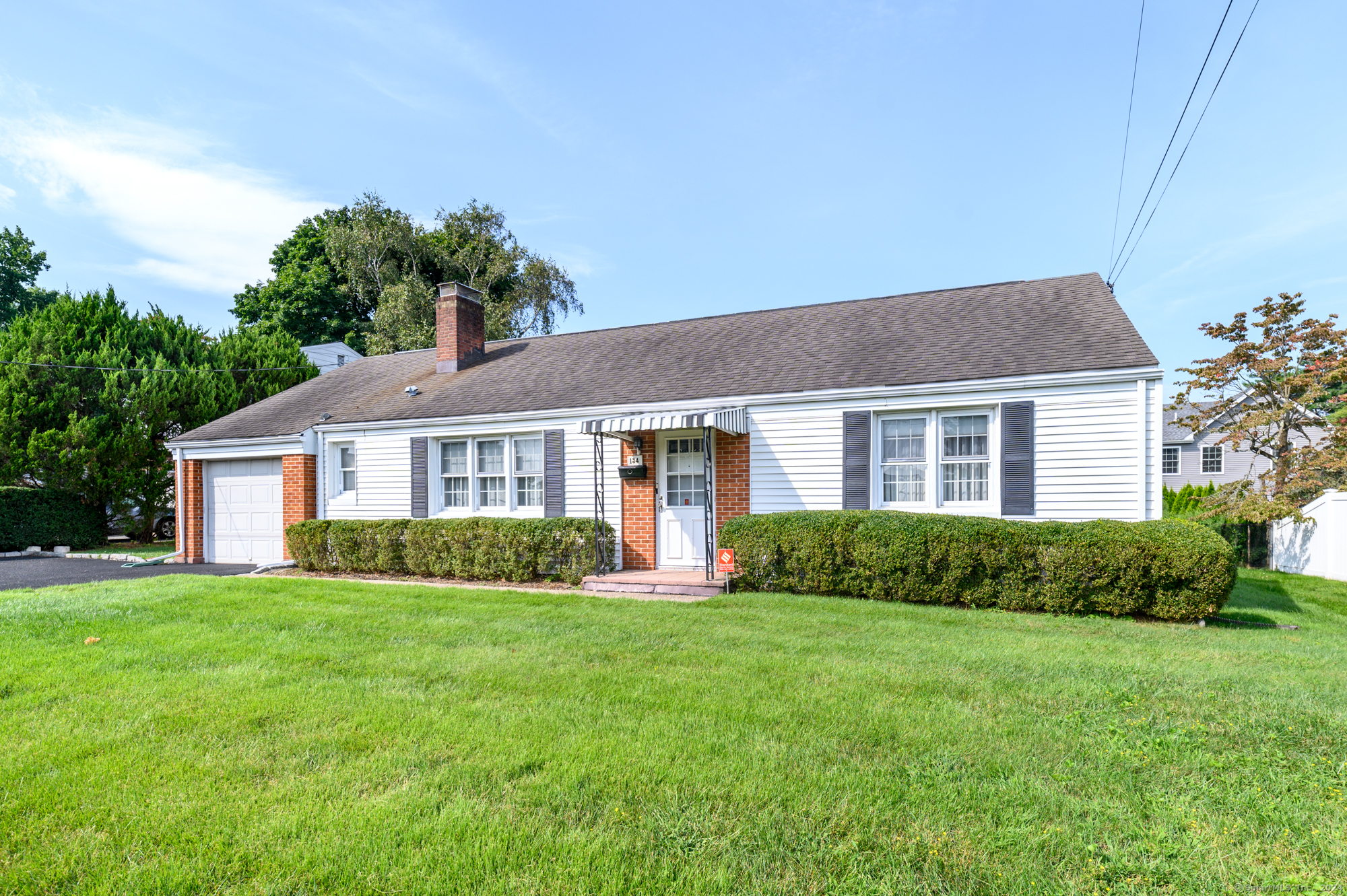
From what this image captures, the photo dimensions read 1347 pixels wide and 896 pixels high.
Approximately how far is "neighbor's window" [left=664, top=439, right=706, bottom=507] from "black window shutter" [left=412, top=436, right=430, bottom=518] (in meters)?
4.82

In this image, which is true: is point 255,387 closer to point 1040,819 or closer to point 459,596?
point 459,596

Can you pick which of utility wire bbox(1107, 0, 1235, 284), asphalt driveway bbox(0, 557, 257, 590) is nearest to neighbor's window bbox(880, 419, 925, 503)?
utility wire bbox(1107, 0, 1235, 284)

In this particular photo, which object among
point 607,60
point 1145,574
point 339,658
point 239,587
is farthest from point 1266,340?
point 239,587

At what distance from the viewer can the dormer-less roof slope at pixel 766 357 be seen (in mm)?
10297

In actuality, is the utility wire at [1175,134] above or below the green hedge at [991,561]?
above

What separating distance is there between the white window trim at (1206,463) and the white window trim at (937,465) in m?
24.8

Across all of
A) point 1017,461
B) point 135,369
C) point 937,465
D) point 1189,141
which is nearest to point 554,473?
point 937,465

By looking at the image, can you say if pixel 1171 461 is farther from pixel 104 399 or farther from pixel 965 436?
pixel 104 399

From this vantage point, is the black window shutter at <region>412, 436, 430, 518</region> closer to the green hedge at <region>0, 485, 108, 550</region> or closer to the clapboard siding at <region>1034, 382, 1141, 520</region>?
the clapboard siding at <region>1034, 382, 1141, 520</region>

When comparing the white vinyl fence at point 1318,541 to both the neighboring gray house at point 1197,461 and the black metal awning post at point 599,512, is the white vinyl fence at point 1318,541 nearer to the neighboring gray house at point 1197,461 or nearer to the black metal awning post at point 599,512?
the black metal awning post at point 599,512

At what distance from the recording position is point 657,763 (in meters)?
3.49

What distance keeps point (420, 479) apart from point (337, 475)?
8.14 feet

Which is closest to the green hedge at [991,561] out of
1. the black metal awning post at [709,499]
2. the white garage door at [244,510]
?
the black metal awning post at [709,499]

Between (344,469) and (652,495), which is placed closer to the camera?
(652,495)
